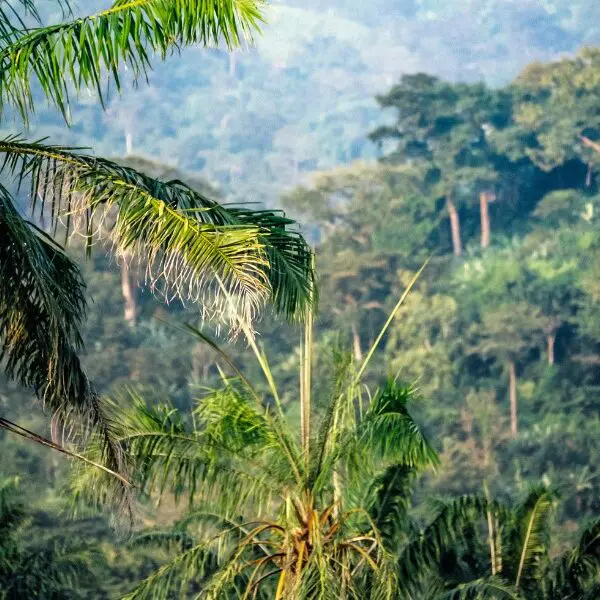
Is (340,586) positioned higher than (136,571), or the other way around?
(340,586)

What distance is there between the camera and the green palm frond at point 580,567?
12.1 meters

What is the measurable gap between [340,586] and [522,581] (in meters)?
4.47

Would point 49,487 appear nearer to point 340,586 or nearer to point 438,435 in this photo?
point 438,435

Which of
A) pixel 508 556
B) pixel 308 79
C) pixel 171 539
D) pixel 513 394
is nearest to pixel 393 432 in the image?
pixel 508 556

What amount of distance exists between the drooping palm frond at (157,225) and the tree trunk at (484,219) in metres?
68.8

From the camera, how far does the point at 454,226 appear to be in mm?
74688

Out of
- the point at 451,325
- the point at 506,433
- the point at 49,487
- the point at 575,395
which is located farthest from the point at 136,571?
the point at 451,325

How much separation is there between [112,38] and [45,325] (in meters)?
1.31

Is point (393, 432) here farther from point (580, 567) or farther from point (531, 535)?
point (531, 535)

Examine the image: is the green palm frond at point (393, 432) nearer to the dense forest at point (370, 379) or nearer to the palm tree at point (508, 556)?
the dense forest at point (370, 379)

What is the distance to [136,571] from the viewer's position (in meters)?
30.1

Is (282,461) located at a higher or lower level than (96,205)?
lower

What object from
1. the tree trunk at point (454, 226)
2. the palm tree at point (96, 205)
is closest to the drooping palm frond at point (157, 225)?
the palm tree at point (96, 205)

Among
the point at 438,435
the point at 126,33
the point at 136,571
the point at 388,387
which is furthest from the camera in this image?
the point at 438,435
